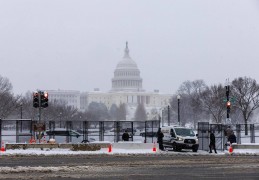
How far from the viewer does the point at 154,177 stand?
22.1m

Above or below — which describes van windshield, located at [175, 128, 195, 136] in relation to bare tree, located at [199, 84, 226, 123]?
below

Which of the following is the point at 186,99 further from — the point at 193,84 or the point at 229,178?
the point at 229,178

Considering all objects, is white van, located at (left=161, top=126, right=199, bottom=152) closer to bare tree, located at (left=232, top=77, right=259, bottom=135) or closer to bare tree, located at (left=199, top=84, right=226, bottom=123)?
bare tree, located at (left=232, top=77, right=259, bottom=135)

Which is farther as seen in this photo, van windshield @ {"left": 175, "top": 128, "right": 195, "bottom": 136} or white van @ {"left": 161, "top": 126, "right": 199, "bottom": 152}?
van windshield @ {"left": 175, "top": 128, "right": 195, "bottom": 136}

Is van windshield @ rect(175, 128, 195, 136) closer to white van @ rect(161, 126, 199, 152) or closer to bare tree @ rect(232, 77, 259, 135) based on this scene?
white van @ rect(161, 126, 199, 152)

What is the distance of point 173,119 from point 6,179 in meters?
144

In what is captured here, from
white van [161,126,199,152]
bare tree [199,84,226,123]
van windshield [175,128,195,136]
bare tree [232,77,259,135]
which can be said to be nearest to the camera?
white van [161,126,199,152]

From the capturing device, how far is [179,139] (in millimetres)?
46562

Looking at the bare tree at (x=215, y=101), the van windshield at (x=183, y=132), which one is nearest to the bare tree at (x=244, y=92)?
the bare tree at (x=215, y=101)

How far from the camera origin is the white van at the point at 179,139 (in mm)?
46375

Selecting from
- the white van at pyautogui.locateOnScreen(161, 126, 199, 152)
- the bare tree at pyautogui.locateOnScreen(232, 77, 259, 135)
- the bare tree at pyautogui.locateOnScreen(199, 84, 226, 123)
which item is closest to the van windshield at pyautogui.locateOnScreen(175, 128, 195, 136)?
the white van at pyautogui.locateOnScreen(161, 126, 199, 152)

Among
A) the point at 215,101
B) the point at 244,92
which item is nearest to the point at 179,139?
the point at 244,92

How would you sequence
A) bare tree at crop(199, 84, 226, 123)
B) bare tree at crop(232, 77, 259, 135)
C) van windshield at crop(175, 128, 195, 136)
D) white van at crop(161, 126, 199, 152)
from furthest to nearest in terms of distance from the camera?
bare tree at crop(199, 84, 226, 123), bare tree at crop(232, 77, 259, 135), van windshield at crop(175, 128, 195, 136), white van at crop(161, 126, 199, 152)

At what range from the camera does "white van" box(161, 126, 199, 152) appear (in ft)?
152
